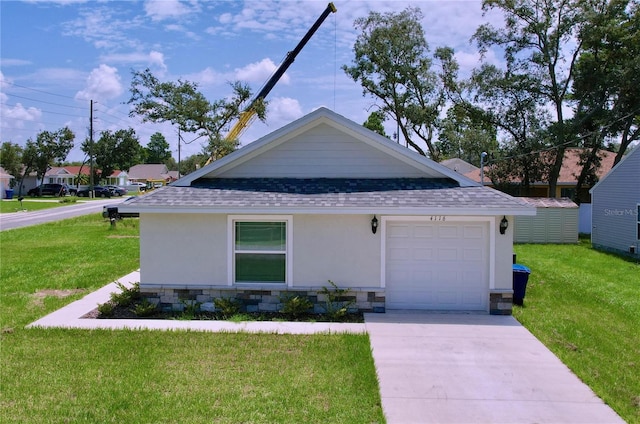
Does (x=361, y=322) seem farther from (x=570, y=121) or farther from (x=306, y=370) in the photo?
(x=570, y=121)

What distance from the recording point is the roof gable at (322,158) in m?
11.3

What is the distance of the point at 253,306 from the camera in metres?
10.1

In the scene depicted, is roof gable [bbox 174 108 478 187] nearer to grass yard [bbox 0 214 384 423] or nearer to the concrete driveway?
the concrete driveway

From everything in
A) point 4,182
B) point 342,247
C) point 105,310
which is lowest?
point 105,310

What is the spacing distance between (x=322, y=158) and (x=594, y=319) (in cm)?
681

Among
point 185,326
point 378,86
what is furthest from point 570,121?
point 185,326

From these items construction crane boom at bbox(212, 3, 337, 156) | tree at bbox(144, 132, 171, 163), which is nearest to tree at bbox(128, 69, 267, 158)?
construction crane boom at bbox(212, 3, 337, 156)

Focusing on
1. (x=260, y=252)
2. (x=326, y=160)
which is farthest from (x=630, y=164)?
(x=260, y=252)

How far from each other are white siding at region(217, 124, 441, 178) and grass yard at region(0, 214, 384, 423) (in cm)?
460

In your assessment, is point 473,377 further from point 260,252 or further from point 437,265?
point 260,252

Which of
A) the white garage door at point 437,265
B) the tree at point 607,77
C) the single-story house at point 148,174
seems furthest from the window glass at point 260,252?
the single-story house at point 148,174

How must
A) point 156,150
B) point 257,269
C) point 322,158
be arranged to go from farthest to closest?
point 156,150 → point 322,158 → point 257,269

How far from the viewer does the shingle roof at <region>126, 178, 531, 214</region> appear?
9773 mm

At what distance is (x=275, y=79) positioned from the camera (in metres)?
32.3
